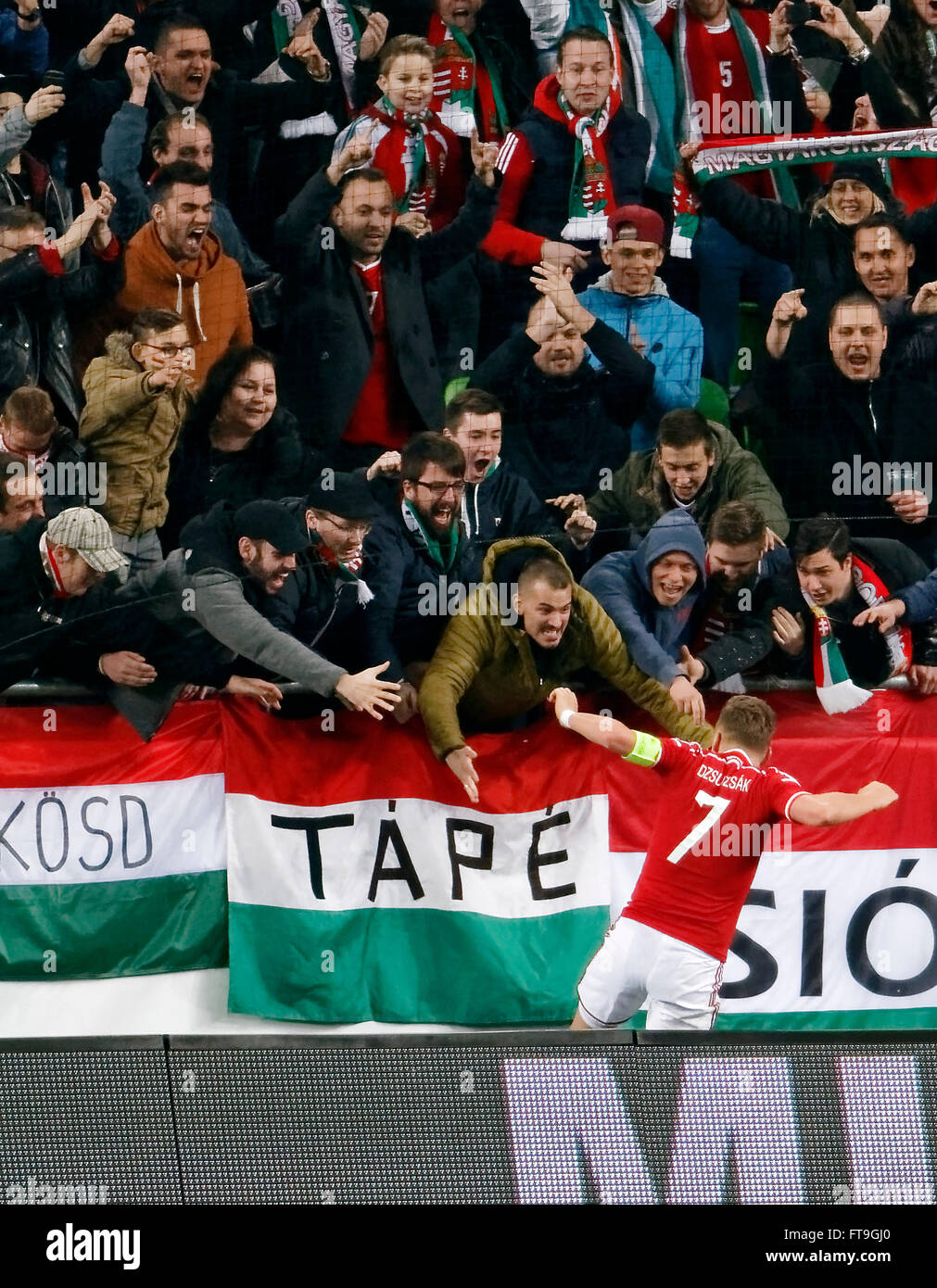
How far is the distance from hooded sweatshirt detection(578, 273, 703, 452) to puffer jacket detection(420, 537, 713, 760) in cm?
62

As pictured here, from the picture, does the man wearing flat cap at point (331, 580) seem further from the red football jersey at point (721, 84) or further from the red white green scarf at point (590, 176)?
the red football jersey at point (721, 84)

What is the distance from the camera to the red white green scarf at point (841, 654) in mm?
5941

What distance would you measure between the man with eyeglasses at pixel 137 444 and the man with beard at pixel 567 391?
1.09m

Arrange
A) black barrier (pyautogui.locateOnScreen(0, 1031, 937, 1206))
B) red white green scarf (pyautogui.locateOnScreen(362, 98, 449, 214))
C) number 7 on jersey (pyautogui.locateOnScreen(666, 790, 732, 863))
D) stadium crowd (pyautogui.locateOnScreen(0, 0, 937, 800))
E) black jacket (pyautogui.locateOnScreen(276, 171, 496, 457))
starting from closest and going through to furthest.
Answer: black barrier (pyautogui.locateOnScreen(0, 1031, 937, 1206)) → number 7 on jersey (pyautogui.locateOnScreen(666, 790, 732, 863)) → stadium crowd (pyautogui.locateOnScreen(0, 0, 937, 800)) → black jacket (pyautogui.locateOnScreen(276, 171, 496, 457)) → red white green scarf (pyautogui.locateOnScreen(362, 98, 449, 214))

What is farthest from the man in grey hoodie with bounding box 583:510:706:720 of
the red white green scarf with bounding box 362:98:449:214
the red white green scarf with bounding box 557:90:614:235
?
the red white green scarf with bounding box 362:98:449:214

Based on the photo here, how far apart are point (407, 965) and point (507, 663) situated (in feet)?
3.38

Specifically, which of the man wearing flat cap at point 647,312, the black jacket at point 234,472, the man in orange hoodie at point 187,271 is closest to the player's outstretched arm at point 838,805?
the man wearing flat cap at point 647,312

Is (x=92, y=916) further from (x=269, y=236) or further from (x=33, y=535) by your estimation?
(x=269, y=236)

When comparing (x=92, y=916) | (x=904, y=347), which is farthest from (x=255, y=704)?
(x=904, y=347)

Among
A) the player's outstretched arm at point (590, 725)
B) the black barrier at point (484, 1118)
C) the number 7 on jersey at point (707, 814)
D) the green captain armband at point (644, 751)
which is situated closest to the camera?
the black barrier at point (484, 1118)

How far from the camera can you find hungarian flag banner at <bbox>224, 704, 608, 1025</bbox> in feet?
19.2

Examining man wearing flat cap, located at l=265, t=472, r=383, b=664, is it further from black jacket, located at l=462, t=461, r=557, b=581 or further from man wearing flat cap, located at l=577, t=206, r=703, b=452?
man wearing flat cap, located at l=577, t=206, r=703, b=452

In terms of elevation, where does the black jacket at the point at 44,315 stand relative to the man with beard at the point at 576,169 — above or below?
below

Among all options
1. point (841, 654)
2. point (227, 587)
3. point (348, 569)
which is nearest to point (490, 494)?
point (348, 569)
